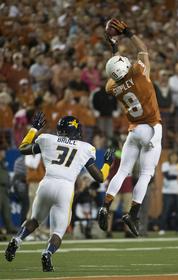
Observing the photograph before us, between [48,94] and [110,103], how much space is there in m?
1.36

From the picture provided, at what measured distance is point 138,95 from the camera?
14.6 meters

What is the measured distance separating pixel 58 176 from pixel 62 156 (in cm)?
25

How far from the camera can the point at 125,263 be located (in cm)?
1487

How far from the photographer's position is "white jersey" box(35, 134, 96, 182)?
43.6 ft

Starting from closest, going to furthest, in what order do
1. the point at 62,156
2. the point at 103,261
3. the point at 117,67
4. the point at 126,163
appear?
1. the point at 62,156
2. the point at 117,67
3. the point at 126,163
4. the point at 103,261

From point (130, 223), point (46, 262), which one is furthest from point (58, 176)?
point (130, 223)

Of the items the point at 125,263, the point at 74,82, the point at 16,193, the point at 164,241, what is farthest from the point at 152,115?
the point at 74,82

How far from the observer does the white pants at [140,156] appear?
47.9ft

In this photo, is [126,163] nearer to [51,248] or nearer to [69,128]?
[69,128]

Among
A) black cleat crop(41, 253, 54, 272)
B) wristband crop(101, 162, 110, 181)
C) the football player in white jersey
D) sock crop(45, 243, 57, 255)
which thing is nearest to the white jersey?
the football player in white jersey

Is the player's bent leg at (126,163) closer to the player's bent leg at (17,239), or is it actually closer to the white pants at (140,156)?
the white pants at (140,156)

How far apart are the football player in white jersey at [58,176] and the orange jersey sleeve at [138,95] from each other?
54.5 inches

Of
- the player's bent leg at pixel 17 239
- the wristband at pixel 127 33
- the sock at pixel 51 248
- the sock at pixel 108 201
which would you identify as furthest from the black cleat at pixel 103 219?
the wristband at pixel 127 33

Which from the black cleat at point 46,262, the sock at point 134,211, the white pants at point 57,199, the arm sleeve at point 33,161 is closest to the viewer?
the black cleat at point 46,262
